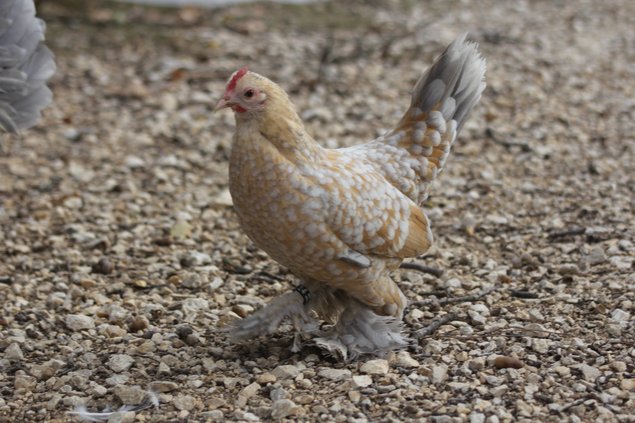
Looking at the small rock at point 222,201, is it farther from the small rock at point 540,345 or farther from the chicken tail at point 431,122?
the small rock at point 540,345

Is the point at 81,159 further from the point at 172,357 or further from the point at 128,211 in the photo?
the point at 172,357

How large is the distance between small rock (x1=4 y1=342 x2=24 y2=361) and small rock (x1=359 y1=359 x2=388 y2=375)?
4.74ft

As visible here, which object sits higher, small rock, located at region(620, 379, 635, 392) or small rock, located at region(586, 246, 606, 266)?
small rock, located at region(586, 246, 606, 266)

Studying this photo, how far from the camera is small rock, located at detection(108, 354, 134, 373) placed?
3.69 m

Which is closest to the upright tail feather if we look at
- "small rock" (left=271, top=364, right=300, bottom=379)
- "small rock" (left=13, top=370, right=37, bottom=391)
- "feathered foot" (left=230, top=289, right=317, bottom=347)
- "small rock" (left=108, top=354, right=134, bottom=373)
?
"feathered foot" (left=230, top=289, right=317, bottom=347)

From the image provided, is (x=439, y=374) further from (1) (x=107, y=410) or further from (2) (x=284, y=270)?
(2) (x=284, y=270)

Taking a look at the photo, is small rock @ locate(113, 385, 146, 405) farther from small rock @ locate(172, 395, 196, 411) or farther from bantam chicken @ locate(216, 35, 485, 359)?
bantam chicken @ locate(216, 35, 485, 359)

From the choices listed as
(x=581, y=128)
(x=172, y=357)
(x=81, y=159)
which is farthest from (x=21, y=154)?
(x=581, y=128)

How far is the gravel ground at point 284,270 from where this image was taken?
3453mm

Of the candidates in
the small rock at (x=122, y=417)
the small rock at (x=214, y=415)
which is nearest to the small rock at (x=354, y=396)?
the small rock at (x=214, y=415)

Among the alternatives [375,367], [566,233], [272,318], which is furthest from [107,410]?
[566,233]

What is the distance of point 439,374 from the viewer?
3471mm

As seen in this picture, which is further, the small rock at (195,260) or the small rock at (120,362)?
the small rock at (195,260)

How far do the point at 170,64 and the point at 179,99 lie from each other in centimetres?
68
